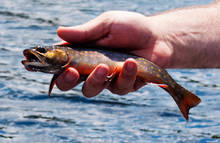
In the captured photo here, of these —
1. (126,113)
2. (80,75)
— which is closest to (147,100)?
(126,113)

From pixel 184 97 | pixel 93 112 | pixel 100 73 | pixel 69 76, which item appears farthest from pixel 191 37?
pixel 93 112

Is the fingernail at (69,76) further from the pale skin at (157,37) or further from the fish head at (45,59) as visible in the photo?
the pale skin at (157,37)

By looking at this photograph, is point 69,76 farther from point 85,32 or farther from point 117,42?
point 117,42

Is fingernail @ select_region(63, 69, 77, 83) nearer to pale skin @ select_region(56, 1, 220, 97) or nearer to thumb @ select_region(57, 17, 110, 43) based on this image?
pale skin @ select_region(56, 1, 220, 97)

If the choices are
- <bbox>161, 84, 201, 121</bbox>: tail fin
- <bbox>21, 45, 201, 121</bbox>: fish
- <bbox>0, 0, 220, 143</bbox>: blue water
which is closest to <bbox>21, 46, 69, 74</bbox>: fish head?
<bbox>21, 45, 201, 121</bbox>: fish

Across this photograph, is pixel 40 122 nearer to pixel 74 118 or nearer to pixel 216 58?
pixel 74 118

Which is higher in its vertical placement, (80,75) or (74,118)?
(80,75)

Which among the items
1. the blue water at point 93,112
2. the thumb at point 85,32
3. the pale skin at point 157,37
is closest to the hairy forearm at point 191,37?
the pale skin at point 157,37
